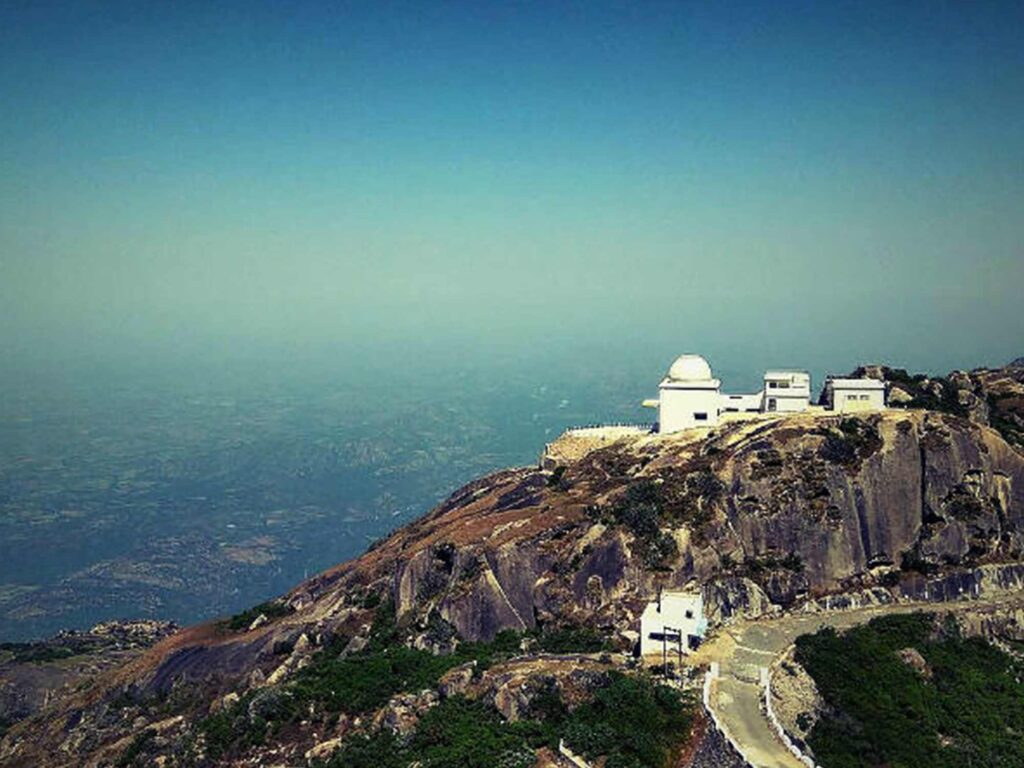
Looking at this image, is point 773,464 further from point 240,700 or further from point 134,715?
point 134,715

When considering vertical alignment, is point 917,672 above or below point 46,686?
above

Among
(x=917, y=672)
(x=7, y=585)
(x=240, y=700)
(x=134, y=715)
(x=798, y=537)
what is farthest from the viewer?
(x=7, y=585)

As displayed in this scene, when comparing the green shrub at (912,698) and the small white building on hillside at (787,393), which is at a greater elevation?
the small white building on hillside at (787,393)

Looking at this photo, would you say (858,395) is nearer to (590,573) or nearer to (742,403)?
(742,403)

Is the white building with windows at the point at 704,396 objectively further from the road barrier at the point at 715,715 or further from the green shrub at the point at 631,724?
the green shrub at the point at 631,724

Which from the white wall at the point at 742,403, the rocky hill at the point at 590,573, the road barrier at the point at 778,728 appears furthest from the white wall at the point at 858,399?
the road barrier at the point at 778,728

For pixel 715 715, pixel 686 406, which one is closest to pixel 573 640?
pixel 715 715

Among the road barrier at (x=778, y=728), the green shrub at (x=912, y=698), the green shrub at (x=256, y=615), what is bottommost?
the green shrub at (x=256, y=615)

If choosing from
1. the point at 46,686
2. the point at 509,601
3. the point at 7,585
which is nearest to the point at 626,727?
the point at 509,601
